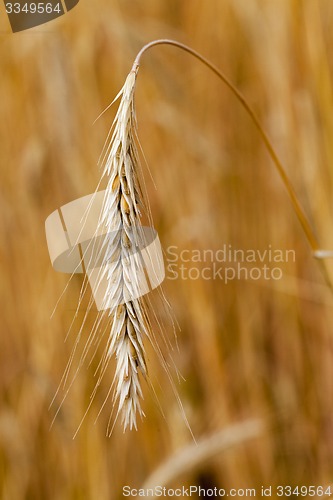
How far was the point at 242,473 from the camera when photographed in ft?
3.06

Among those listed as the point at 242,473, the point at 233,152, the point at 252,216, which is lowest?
the point at 242,473

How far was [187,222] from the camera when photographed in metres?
0.91

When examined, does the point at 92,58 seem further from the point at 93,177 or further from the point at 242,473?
the point at 242,473

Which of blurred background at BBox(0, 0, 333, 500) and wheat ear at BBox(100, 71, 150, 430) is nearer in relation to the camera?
wheat ear at BBox(100, 71, 150, 430)

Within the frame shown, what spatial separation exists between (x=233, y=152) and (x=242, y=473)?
57cm

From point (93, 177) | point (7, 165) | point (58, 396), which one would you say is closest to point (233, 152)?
point (93, 177)

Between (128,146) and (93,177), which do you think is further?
(93,177)

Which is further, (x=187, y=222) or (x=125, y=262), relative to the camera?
(x=187, y=222)

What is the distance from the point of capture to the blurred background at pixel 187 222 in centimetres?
89

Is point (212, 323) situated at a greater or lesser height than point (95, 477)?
greater

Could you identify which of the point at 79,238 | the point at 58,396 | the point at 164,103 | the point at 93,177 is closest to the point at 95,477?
the point at 58,396

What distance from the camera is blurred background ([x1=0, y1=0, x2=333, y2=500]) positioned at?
89cm

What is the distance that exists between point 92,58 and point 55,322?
47 cm

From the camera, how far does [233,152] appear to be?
90cm
